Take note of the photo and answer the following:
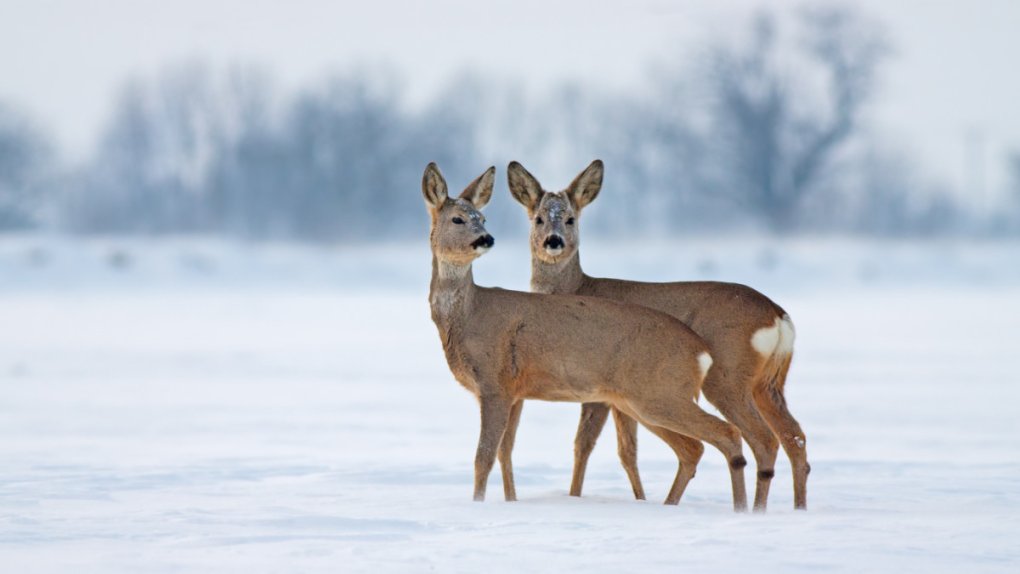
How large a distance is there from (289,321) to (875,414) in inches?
501

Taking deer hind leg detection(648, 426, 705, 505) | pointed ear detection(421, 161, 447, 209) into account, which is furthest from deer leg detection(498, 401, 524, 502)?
pointed ear detection(421, 161, 447, 209)

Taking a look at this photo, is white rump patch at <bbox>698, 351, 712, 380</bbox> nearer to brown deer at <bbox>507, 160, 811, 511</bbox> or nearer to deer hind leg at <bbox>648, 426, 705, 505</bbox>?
brown deer at <bbox>507, 160, 811, 511</bbox>

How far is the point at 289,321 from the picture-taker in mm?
25312

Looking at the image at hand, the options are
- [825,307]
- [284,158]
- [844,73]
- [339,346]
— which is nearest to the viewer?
[339,346]

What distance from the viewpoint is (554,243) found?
9.48 m

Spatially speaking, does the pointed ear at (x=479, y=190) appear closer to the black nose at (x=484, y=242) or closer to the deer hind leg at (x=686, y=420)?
the black nose at (x=484, y=242)

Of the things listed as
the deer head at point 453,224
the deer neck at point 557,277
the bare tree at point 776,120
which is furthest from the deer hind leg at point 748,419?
the bare tree at point 776,120

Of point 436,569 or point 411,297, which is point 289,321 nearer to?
point 411,297

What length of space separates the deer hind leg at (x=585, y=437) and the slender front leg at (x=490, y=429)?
0.76 metres

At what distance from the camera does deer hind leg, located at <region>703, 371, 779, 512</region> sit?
8.87 metres

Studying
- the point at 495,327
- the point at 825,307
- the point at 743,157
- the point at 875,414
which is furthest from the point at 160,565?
the point at 743,157

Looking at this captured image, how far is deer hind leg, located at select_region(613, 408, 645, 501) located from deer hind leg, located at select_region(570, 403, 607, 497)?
10 cm

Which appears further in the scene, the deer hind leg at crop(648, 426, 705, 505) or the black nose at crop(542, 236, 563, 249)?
the black nose at crop(542, 236, 563, 249)

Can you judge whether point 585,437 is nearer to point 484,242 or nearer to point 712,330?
point 712,330
